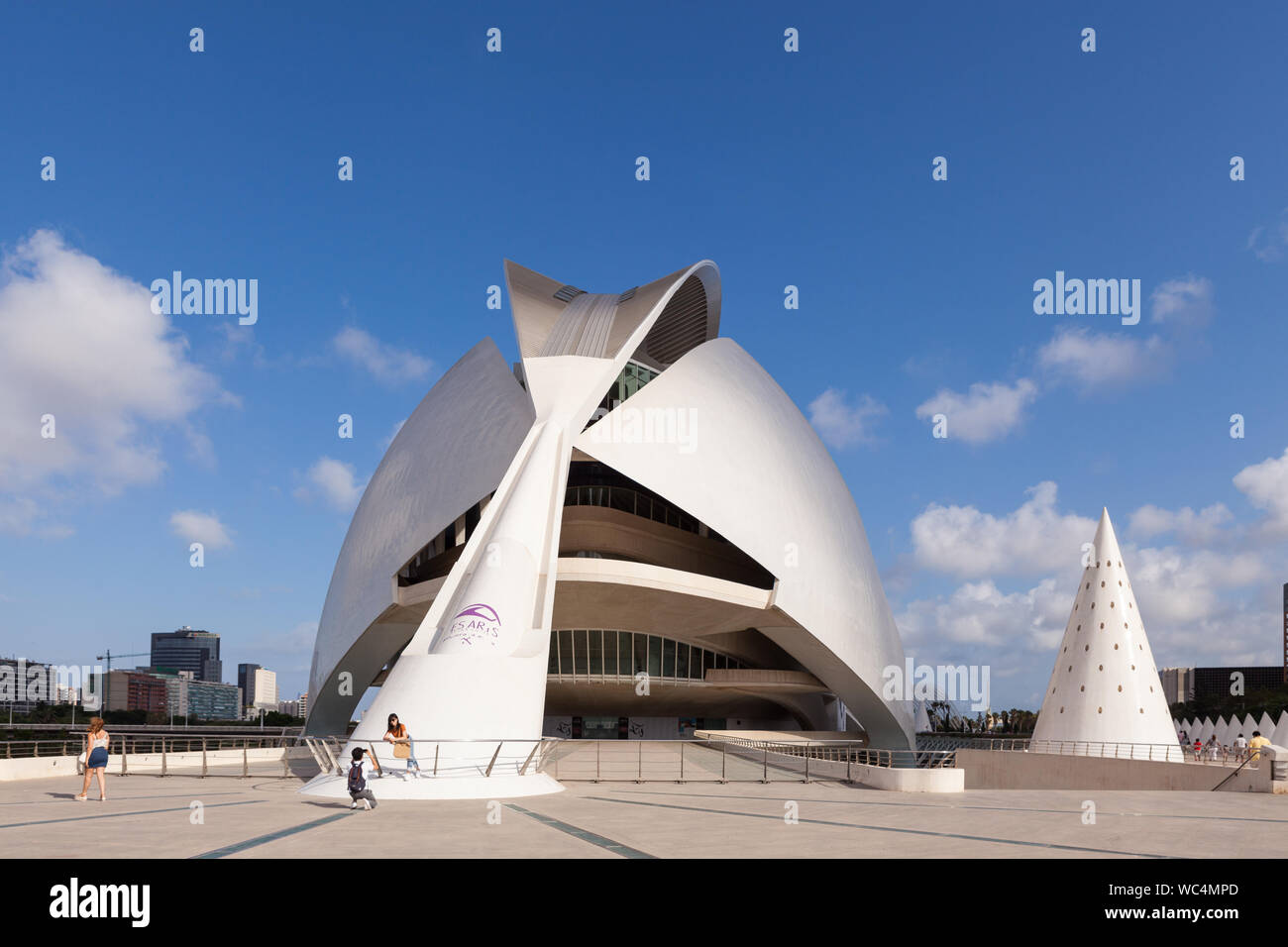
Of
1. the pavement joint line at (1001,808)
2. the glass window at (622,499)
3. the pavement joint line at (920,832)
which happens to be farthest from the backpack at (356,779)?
the glass window at (622,499)

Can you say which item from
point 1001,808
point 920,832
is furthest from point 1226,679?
point 920,832

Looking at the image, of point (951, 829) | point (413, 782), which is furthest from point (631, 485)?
point (951, 829)

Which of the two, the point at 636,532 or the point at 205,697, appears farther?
the point at 205,697

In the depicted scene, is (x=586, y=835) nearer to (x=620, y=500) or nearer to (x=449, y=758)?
(x=449, y=758)

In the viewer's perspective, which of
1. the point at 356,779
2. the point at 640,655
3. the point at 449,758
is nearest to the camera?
the point at 356,779

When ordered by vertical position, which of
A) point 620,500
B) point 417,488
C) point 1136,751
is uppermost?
point 417,488

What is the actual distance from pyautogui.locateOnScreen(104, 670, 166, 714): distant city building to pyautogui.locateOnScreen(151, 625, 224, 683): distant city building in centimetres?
4253

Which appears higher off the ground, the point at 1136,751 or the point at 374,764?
the point at 374,764

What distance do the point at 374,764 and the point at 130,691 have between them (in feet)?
412

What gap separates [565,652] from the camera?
105ft

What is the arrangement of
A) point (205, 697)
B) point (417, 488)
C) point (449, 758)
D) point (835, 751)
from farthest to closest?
1. point (205, 697)
2. point (417, 488)
3. point (835, 751)
4. point (449, 758)

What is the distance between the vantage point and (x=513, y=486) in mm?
22656

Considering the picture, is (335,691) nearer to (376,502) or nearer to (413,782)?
(376,502)
